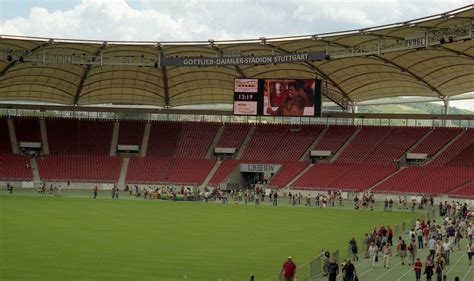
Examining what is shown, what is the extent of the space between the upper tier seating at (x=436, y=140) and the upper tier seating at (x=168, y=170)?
2079cm

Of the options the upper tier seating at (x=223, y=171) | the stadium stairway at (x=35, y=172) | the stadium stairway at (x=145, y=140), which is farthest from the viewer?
the stadium stairway at (x=145, y=140)

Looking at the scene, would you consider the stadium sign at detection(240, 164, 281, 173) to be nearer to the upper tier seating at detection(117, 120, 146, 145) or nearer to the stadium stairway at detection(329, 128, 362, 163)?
the stadium stairway at detection(329, 128, 362, 163)

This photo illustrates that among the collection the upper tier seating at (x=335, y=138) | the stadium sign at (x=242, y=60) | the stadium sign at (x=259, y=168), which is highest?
the stadium sign at (x=242, y=60)

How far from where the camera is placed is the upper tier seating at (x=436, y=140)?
73.1 metres

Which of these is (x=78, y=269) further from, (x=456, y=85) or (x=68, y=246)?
(x=456, y=85)

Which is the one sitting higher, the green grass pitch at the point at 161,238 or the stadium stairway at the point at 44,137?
the stadium stairway at the point at 44,137

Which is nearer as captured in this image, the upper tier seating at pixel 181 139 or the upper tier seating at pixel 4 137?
the upper tier seating at pixel 4 137

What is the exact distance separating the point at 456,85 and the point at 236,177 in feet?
74.3

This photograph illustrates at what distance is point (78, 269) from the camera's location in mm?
25734

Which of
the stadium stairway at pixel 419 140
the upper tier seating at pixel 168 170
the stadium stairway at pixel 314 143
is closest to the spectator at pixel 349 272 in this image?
the upper tier seating at pixel 168 170

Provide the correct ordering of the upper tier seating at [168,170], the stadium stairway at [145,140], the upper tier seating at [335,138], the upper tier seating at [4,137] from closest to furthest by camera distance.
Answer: the upper tier seating at [168,170] < the upper tier seating at [335,138] < the upper tier seating at [4,137] < the stadium stairway at [145,140]

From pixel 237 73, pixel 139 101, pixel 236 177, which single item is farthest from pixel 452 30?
pixel 139 101

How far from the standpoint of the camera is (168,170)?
249ft

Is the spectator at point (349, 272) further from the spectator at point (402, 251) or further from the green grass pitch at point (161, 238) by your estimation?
the spectator at point (402, 251)
